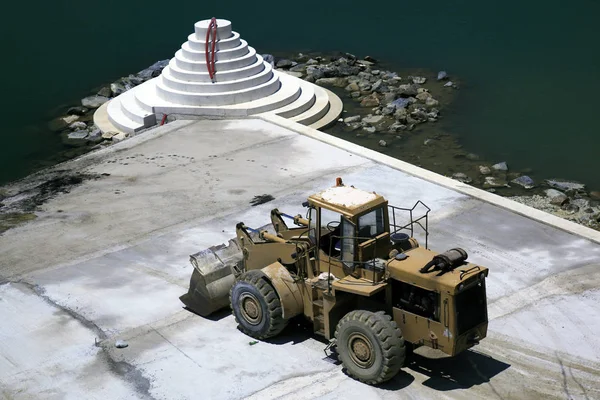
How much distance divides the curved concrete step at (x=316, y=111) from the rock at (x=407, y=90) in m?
2.40

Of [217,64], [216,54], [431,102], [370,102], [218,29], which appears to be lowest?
[431,102]

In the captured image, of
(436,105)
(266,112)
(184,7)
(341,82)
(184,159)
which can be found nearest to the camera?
(184,159)

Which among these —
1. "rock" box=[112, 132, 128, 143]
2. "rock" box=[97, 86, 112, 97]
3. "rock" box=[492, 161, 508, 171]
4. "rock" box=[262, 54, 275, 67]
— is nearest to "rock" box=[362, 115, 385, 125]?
"rock" box=[492, 161, 508, 171]

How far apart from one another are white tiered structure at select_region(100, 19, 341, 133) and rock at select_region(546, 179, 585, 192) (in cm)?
619

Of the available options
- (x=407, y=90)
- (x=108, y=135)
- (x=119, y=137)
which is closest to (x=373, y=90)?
(x=407, y=90)

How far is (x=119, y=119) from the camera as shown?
2502 cm

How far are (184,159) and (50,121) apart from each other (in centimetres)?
765

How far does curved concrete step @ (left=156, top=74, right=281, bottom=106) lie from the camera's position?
24.1m

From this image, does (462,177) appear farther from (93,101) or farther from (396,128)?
(93,101)

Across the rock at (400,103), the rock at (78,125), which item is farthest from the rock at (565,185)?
the rock at (78,125)

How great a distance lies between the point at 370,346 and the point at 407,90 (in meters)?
16.6

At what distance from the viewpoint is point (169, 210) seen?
61.9 feet

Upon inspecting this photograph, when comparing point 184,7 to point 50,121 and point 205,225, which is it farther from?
point 205,225

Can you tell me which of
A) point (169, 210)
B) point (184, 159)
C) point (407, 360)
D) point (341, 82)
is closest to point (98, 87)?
point (341, 82)
